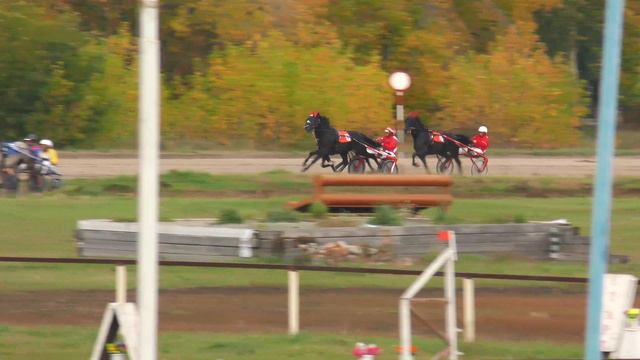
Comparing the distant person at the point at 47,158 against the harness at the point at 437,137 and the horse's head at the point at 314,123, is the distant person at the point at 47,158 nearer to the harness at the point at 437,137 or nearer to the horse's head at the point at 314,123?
the horse's head at the point at 314,123

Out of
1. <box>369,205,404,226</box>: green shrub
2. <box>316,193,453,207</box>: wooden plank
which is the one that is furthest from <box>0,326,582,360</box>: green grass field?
<box>316,193,453,207</box>: wooden plank

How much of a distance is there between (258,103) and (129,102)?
4.25m

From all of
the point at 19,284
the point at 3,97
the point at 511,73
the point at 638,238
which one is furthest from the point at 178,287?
the point at 511,73

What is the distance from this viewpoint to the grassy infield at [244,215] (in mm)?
11586

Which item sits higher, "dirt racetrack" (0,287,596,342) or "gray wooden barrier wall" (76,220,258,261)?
"gray wooden barrier wall" (76,220,258,261)

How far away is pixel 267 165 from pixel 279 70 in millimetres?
10161

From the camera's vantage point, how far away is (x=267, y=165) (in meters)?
30.8

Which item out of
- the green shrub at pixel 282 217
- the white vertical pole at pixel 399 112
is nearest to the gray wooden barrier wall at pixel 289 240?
the green shrub at pixel 282 217

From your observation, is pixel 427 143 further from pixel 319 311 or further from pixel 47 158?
pixel 319 311

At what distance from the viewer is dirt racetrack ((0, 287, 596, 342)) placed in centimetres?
1273

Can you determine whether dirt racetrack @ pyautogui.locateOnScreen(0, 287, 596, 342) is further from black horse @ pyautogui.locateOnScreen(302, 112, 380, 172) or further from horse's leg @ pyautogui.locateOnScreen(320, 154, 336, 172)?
horse's leg @ pyautogui.locateOnScreen(320, 154, 336, 172)

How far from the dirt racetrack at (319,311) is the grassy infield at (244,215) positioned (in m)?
0.39

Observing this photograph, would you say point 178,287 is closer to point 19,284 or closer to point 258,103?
point 19,284

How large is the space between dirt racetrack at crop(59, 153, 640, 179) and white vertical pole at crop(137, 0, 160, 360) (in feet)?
64.6
